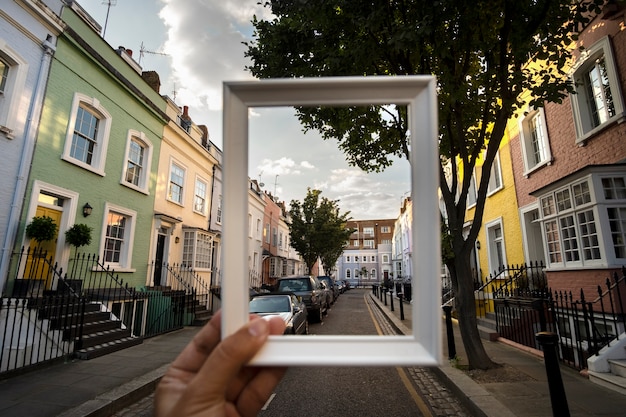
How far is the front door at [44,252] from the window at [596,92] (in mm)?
13333

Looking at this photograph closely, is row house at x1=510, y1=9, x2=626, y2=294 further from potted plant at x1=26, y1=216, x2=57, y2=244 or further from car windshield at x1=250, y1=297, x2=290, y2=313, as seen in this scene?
potted plant at x1=26, y1=216, x2=57, y2=244

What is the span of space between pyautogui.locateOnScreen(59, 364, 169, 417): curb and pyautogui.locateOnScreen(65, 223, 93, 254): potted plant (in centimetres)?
508

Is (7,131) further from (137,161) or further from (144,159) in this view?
(144,159)

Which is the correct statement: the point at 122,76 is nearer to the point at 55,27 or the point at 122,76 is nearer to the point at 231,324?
the point at 55,27

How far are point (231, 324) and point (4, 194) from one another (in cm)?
933

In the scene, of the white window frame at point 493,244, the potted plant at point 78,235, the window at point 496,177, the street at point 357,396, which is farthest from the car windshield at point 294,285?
the window at point 496,177

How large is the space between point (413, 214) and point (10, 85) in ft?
33.8

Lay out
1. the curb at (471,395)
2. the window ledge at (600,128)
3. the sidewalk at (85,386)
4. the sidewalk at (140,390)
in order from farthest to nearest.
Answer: the window ledge at (600,128) < the sidewalk at (85,386) < the sidewalk at (140,390) < the curb at (471,395)

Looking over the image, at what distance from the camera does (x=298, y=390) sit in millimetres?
5438

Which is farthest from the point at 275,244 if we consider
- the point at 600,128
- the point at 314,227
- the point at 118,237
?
the point at 600,128

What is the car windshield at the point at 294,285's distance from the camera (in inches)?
511

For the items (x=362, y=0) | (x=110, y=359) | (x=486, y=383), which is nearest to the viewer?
(x=486, y=383)

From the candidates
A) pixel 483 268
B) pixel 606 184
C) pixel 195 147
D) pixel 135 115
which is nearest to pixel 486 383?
pixel 606 184

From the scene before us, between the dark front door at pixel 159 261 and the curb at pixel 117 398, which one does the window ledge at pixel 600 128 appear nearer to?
the curb at pixel 117 398
